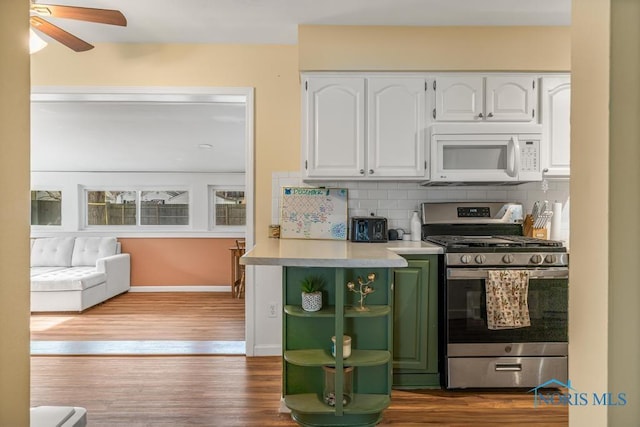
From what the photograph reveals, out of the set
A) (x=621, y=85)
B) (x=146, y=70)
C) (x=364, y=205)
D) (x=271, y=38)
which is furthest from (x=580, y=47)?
(x=146, y=70)

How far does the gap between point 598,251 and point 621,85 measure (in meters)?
0.34

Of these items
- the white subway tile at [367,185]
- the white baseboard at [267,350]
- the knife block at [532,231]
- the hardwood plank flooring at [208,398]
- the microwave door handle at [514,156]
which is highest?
the microwave door handle at [514,156]

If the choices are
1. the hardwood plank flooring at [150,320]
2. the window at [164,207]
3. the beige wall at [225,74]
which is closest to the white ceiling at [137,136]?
the beige wall at [225,74]

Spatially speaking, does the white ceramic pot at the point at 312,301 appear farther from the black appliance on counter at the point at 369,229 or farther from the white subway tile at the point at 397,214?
the white subway tile at the point at 397,214

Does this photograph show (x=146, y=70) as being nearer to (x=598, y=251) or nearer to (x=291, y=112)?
(x=291, y=112)

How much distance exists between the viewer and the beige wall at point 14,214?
0.70m

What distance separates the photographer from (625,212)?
796mm

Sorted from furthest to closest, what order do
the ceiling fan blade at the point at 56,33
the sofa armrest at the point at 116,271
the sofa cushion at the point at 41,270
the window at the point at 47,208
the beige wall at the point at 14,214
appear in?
the window at the point at 47,208, the sofa armrest at the point at 116,271, the sofa cushion at the point at 41,270, the ceiling fan blade at the point at 56,33, the beige wall at the point at 14,214

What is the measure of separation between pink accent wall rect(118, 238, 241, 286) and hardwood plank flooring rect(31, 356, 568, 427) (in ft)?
9.49

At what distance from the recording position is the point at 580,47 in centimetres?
90

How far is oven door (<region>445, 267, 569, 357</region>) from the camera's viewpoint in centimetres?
253

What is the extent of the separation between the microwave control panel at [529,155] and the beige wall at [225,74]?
1.64 m

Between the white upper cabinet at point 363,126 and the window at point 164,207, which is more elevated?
the white upper cabinet at point 363,126

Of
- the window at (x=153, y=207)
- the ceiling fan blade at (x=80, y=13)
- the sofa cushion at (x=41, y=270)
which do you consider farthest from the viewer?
the window at (x=153, y=207)
